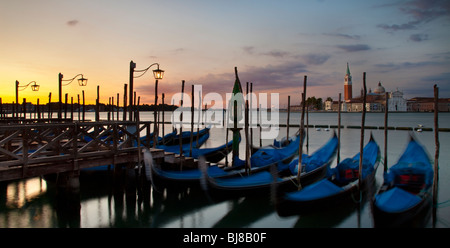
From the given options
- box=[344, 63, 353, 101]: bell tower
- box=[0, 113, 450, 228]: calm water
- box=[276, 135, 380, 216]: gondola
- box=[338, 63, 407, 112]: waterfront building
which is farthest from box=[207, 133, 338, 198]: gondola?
box=[344, 63, 353, 101]: bell tower

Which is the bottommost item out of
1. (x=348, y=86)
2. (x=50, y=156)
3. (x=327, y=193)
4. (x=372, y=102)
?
(x=327, y=193)

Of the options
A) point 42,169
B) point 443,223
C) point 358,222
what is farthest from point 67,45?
point 443,223

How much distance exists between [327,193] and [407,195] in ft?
4.13

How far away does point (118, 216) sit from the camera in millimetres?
5848

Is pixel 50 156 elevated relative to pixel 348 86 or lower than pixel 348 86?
lower

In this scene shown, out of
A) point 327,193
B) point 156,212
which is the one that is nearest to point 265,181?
point 327,193

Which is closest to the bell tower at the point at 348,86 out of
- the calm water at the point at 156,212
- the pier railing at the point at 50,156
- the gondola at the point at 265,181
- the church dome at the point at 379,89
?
the church dome at the point at 379,89

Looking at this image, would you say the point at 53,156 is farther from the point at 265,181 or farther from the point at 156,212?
the point at 265,181

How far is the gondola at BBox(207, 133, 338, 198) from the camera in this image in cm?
575

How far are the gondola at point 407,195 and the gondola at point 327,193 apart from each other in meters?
0.74

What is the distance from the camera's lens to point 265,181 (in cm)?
620

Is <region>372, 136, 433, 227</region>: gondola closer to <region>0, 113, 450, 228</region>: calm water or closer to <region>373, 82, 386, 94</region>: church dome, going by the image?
<region>0, 113, 450, 228</region>: calm water

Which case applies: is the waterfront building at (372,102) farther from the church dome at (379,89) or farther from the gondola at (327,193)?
the gondola at (327,193)
